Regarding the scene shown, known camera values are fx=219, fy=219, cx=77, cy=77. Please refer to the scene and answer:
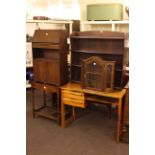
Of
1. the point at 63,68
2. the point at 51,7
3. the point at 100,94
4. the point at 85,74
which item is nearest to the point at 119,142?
the point at 100,94

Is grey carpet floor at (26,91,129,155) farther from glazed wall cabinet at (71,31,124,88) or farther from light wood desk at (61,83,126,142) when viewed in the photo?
glazed wall cabinet at (71,31,124,88)

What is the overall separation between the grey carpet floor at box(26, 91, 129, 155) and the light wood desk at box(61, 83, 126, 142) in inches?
6.4

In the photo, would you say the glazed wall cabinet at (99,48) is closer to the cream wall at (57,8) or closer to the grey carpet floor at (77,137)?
the grey carpet floor at (77,137)

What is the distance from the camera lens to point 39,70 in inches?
127

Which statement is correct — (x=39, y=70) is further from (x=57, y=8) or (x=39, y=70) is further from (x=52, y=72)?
(x=57, y=8)

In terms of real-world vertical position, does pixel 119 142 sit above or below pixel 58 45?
below

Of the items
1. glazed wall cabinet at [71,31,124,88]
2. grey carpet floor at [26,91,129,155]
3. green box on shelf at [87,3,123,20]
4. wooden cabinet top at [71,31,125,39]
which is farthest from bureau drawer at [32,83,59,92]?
green box on shelf at [87,3,123,20]

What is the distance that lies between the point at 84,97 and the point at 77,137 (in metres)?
0.54

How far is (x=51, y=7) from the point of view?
4688 mm

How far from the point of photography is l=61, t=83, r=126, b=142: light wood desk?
268 cm

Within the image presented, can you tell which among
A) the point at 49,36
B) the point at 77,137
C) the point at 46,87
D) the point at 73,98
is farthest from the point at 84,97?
the point at 49,36
